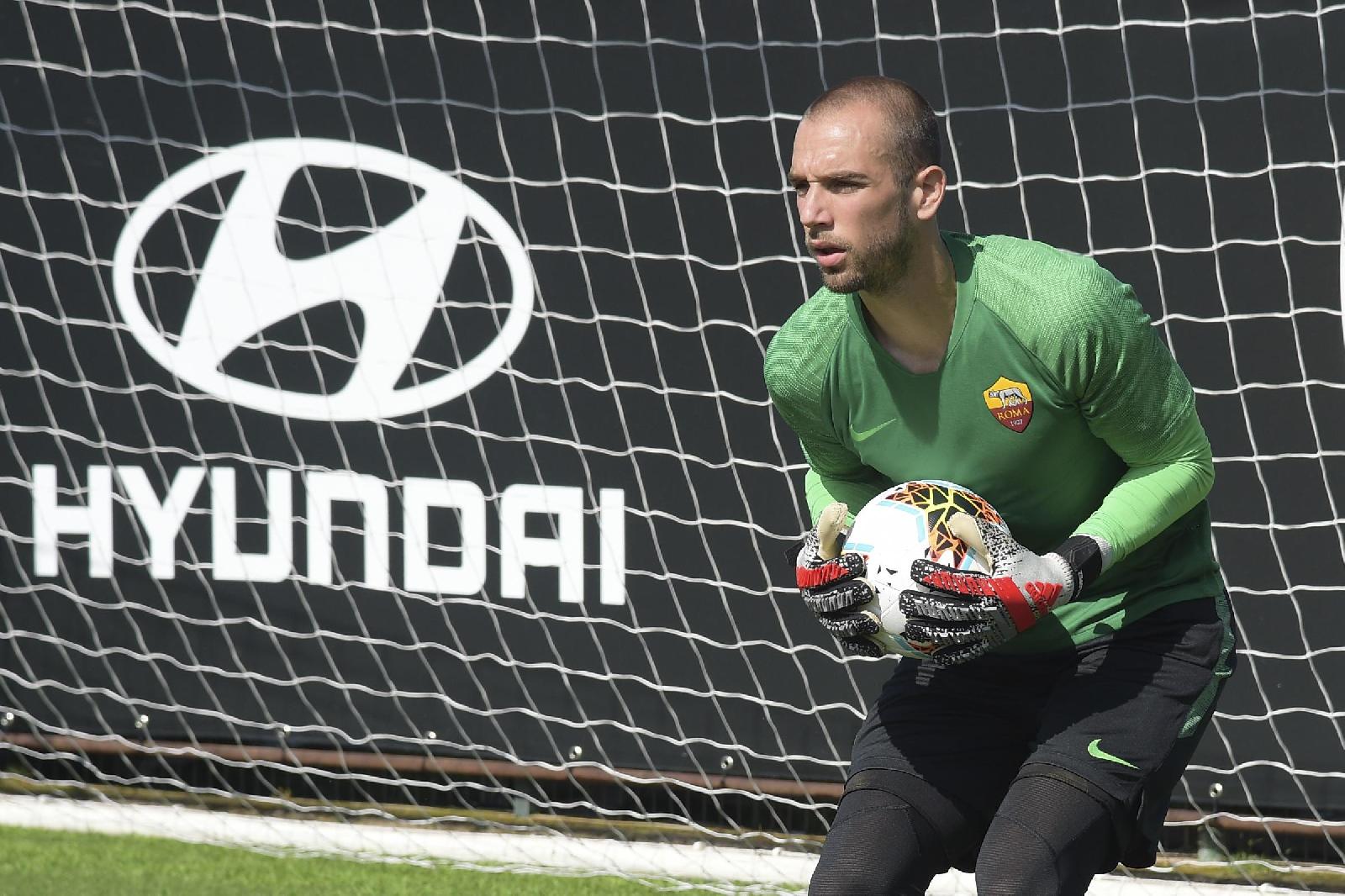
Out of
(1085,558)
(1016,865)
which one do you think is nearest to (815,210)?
(1085,558)

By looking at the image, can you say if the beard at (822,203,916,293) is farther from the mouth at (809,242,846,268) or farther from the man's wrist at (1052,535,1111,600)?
the man's wrist at (1052,535,1111,600)

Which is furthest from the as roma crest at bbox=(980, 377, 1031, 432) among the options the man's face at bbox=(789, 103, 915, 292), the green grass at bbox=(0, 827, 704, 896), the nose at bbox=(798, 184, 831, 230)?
the green grass at bbox=(0, 827, 704, 896)

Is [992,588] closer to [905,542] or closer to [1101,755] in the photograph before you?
[905,542]

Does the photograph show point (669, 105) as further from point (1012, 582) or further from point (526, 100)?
point (1012, 582)

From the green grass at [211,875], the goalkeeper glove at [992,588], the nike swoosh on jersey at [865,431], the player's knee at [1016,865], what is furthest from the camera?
the green grass at [211,875]

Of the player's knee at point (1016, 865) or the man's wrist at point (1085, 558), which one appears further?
the man's wrist at point (1085, 558)

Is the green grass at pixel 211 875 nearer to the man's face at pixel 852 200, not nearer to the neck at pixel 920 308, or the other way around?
the neck at pixel 920 308

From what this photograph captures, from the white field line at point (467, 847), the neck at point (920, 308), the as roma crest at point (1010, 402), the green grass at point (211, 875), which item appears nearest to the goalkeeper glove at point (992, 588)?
the as roma crest at point (1010, 402)

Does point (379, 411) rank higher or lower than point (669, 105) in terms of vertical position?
lower

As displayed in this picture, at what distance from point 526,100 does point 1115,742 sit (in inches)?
112

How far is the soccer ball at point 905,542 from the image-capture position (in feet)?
7.30

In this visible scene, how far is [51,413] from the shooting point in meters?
4.77

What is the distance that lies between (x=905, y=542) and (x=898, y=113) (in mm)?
611

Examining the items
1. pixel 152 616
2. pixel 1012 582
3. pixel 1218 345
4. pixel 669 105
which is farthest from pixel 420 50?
pixel 1012 582
